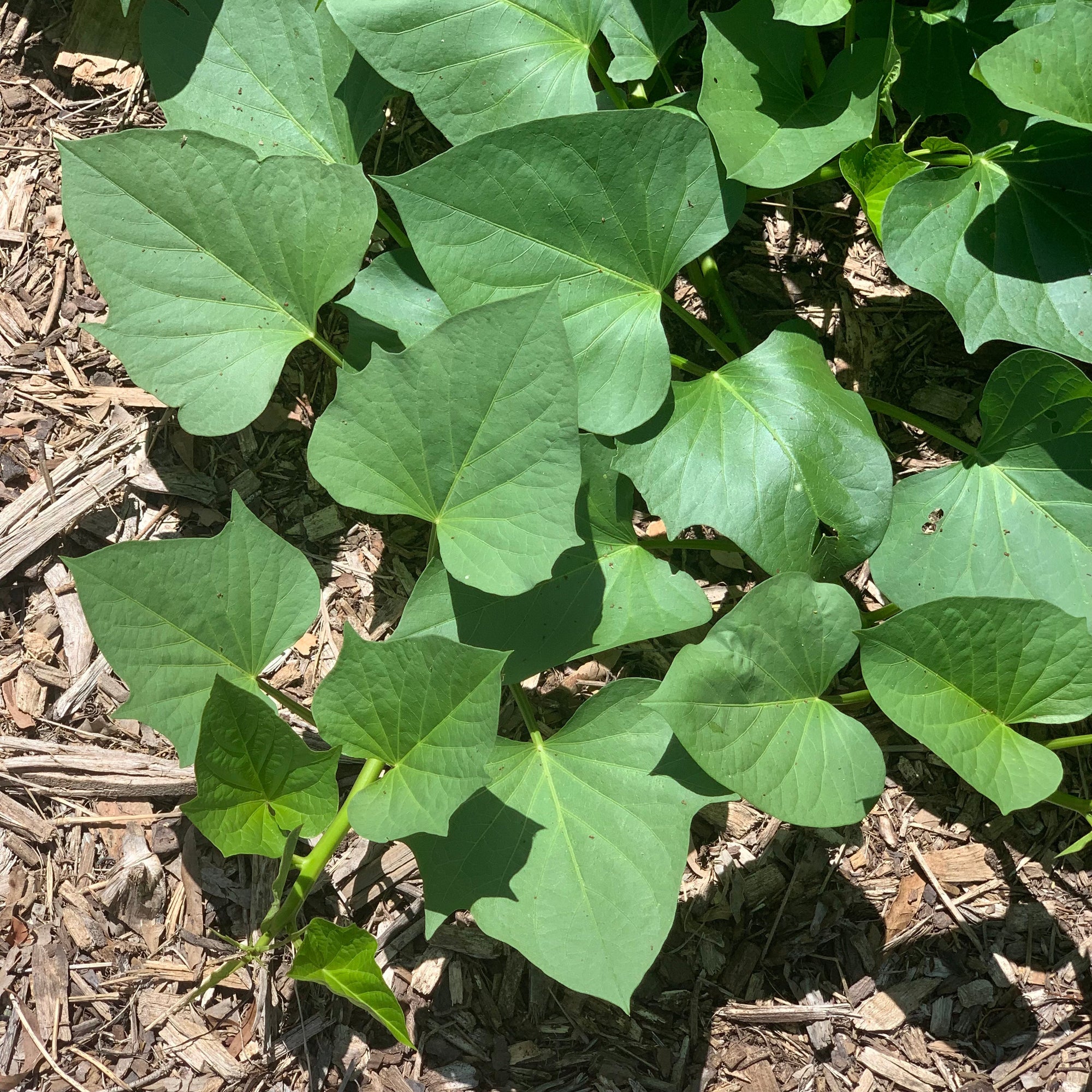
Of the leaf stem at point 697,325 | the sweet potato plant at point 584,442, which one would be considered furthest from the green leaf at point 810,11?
the leaf stem at point 697,325

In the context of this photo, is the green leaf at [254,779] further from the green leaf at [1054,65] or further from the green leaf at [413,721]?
the green leaf at [1054,65]

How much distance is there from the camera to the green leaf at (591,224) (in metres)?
1.35

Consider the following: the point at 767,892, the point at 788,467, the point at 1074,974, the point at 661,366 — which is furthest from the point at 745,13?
the point at 1074,974

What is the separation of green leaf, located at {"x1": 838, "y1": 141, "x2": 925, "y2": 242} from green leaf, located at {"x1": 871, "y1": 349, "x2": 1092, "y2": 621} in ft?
1.04

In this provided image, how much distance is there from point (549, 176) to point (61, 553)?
1.14 meters

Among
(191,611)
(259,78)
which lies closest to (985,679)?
(191,611)

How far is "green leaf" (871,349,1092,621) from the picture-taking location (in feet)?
4.82

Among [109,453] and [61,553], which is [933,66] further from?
[61,553]

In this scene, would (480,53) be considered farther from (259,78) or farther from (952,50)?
(952,50)

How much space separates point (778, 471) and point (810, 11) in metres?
0.64

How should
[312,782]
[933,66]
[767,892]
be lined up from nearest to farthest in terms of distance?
[312,782] → [933,66] → [767,892]

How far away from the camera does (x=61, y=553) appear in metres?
Result: 1.80

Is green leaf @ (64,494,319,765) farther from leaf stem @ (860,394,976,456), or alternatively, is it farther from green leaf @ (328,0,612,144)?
leaf stem @ (860,394,976,456)

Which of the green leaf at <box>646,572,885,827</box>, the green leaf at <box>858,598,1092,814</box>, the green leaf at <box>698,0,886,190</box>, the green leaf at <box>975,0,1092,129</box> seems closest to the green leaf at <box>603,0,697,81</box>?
the green leaf at <box>698,0,886,190</box>
